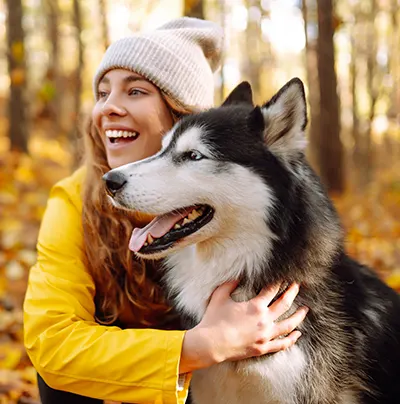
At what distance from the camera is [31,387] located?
3.07m

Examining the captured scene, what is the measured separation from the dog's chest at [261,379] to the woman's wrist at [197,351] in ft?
A: 0.49

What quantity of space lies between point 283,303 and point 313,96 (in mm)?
13105

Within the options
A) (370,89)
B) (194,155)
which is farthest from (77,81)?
(370,89)

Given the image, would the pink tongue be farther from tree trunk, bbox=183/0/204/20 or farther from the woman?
tree trunk, bbox=183/0/204/20

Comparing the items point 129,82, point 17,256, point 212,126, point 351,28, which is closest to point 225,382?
point 212,126

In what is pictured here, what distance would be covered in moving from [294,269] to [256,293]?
0.57 feet

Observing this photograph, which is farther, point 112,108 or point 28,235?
point 28,235

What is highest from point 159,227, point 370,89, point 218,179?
point 218,179

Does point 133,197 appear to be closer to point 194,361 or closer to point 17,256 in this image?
point 194,361

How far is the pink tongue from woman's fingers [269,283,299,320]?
481 millimetres

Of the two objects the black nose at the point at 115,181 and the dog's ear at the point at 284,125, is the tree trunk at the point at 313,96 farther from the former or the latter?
the black nose at the point at 115,181

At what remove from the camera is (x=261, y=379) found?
2.01 meters

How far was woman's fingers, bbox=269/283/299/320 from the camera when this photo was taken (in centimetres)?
204

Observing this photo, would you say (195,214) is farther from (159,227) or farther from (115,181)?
(115,181)
